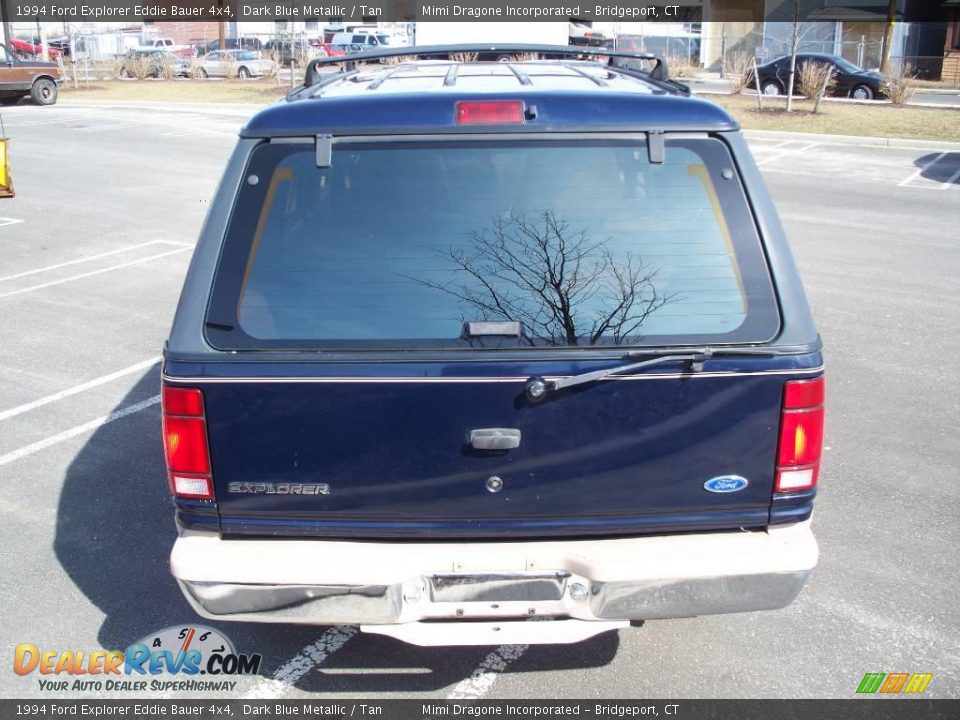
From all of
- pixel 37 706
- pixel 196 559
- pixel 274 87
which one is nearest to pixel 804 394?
pixel 196 559

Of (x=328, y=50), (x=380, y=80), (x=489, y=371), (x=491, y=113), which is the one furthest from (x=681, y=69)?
(x=489, y=371)

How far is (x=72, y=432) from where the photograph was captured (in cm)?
598

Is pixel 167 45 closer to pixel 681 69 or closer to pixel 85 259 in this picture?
pixel 681 69

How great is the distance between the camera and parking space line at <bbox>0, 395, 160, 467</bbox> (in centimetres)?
568

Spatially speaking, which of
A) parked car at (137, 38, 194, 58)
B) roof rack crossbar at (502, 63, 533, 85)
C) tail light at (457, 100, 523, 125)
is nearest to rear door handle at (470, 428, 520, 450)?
tail light at (457, 100, 523, 125)

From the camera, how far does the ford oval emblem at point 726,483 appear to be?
303 cm

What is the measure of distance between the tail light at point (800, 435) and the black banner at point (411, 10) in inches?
1192

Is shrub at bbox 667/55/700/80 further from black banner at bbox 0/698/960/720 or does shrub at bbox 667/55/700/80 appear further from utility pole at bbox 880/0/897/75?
black banner at bbox 0/698/960/720

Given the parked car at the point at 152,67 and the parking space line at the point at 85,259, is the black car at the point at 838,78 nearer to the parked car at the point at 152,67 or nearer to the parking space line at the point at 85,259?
the parked car at the point at 152,67

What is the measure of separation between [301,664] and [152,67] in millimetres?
41014

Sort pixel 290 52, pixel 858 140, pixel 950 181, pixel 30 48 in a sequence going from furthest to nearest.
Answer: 1. pixel 30 48
2. pixel 290 52
3. pixel 858 140
4. pixel 950 181

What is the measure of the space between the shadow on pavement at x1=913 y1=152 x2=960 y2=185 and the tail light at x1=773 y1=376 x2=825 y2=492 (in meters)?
14.2

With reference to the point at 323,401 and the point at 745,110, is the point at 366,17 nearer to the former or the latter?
the point at 745,110

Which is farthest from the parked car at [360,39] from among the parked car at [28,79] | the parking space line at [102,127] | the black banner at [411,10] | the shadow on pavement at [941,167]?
the shadow on pavement at [941,167]
